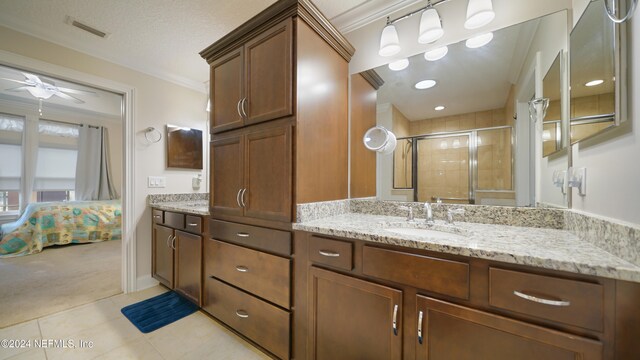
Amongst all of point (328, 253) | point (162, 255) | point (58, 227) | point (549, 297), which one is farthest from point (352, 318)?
point (58, 227)

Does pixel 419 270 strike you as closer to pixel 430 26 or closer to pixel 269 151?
pixel 269 151

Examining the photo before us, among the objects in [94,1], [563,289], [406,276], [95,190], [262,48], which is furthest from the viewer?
[95,190]

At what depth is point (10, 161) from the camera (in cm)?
452

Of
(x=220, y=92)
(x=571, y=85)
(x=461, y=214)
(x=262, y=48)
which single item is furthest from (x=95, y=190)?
(x=571, y=85)

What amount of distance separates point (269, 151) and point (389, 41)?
1.15m

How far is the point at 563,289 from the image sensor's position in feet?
2.30

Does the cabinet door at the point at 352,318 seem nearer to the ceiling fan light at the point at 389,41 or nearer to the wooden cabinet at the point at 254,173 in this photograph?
the wooden cabinet at the point at 254,173

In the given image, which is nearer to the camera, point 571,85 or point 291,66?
point 571,85

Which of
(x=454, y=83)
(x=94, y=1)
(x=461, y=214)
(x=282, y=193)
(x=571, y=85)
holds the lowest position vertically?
(x=461, y=214)

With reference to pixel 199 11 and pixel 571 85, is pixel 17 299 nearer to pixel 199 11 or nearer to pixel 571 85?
pixel 199 11

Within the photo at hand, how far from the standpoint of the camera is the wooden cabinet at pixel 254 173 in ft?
4.53

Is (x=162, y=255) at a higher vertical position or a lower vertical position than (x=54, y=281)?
higher

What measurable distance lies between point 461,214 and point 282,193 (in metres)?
1.11

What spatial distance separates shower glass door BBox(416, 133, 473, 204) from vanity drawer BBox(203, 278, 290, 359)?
1215mm
